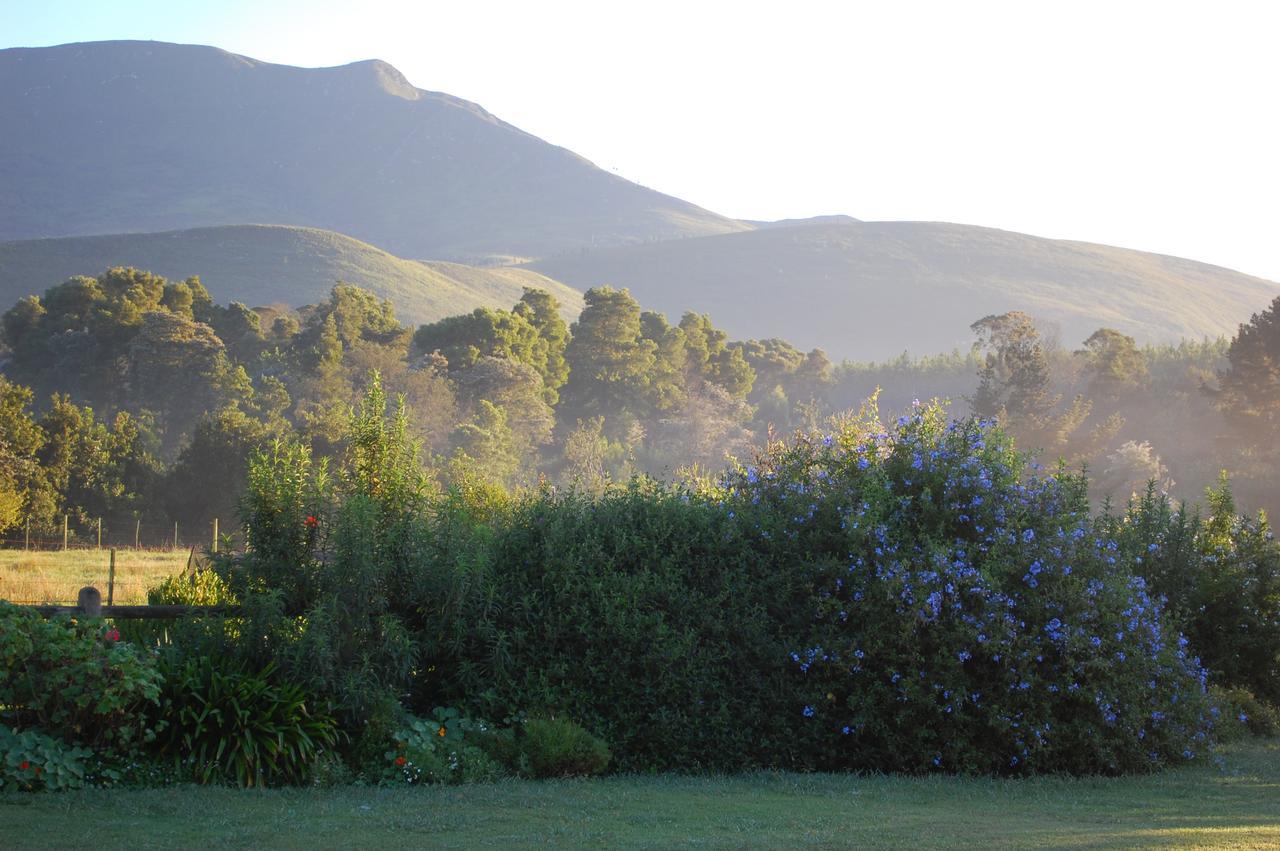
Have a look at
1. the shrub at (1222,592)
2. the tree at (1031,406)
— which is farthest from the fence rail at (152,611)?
the tree at (1031,406)

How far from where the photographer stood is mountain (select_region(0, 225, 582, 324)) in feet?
334

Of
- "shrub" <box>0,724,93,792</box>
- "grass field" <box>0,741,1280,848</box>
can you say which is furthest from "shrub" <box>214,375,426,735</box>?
"shrub" <box>0,724,93,792</box>

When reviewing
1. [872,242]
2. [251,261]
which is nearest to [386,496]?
[251,261]

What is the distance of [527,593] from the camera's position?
10.8 metres

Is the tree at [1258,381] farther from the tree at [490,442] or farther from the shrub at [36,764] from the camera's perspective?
the shrub at [36,764]

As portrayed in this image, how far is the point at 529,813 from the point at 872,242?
148195 mm

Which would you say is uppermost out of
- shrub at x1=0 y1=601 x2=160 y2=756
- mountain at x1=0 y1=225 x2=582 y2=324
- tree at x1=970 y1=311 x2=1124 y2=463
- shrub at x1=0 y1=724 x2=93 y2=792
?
mountain at x1=0 y1=225 x2=582 y2=324

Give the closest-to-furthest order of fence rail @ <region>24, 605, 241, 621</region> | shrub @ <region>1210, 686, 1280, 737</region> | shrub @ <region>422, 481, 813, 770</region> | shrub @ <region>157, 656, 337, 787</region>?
shrub @ <region>157, 656, 337, 787</region>
fence rail @ <region>24, 605, 241, 621</region>
shrub @ <region>422, 481, 813, 770</region>
shrub @ <region>1210, 686, 1280, 737</region>

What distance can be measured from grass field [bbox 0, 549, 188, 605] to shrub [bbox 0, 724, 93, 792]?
10.9 meters

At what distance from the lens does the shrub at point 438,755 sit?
9375 millimetres

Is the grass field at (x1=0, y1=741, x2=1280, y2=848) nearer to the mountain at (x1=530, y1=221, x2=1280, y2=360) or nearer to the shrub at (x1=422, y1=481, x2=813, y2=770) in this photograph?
the shrub at (x1=422, y1=481, x2=813, y2=770)

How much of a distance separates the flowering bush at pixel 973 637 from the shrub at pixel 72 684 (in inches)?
218

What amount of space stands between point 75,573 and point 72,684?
18.8 meters

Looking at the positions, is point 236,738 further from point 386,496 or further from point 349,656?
point 386,496
